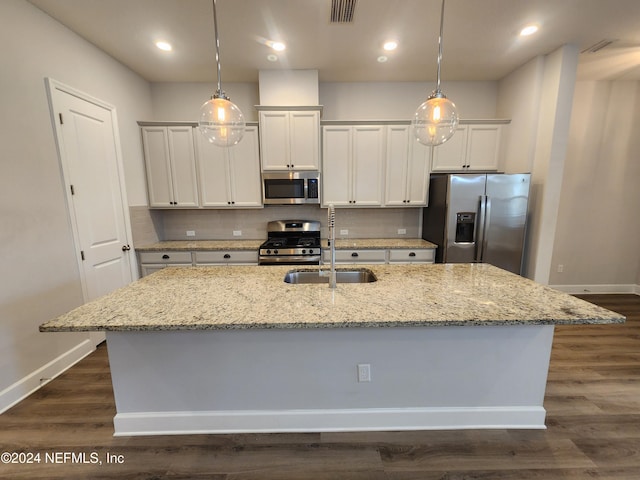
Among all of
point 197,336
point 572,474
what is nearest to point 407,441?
point 572,474

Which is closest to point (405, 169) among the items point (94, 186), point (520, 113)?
point (520, 113)

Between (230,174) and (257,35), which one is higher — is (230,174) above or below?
below

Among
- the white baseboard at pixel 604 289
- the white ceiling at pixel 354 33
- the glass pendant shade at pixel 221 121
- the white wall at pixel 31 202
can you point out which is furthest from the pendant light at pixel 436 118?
the white baseboard at pixel 604 289

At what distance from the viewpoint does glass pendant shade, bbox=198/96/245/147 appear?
5.72 feet

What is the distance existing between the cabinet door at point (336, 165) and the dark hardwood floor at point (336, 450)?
8.78 feet

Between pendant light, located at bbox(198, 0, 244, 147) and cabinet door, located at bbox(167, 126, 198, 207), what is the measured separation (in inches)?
77.2

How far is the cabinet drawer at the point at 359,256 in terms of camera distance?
343 cm

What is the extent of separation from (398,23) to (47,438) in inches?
164

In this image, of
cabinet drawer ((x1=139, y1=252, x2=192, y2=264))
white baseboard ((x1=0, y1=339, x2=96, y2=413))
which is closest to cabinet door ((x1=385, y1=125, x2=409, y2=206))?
cabinet drawer ((x1=139, y1=252, x2=192, y2=264))

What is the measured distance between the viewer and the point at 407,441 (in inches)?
63.4

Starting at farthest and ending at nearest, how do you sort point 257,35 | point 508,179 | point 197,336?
point 508,179 < point 257,35 < point 197,336

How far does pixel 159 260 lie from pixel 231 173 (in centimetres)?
146

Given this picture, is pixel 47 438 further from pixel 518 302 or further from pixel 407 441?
pixel 518 302

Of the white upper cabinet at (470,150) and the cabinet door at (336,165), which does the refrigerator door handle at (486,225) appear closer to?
the white upper cabinet at (470,150)
